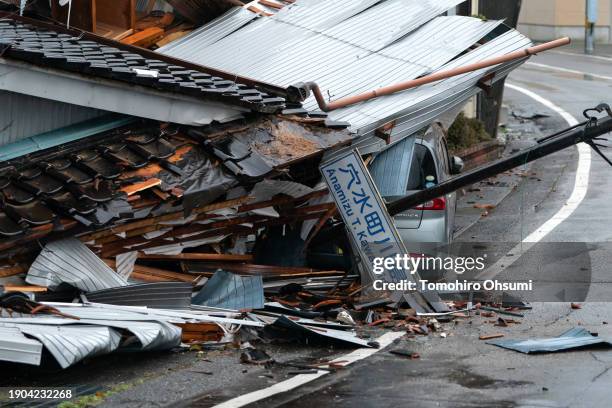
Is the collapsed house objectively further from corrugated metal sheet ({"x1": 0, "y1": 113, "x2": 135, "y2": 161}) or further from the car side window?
the car side window

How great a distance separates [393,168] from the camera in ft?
43.1

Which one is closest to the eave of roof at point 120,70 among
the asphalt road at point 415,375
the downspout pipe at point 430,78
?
the downspout pipe at point 430,78

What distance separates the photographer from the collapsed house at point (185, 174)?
31.7 ft

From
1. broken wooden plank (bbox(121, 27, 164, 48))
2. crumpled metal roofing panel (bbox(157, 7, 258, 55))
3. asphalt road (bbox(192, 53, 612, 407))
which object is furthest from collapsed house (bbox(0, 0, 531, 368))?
broken wooden plank (bbox(121, 27, 164, 48))

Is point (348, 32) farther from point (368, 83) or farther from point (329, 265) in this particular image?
point (329, 265)

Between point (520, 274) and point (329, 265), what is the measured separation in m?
2.51

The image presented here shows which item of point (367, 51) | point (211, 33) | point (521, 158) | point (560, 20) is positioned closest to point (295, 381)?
point (521, 158)

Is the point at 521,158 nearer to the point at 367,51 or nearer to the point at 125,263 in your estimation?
the point at 367,51

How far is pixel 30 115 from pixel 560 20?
111ft

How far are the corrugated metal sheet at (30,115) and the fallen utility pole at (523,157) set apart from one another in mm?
3691

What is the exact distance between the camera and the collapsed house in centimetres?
966

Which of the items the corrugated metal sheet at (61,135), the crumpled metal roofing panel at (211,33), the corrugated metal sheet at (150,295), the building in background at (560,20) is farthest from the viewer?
the building in background at (560,20)

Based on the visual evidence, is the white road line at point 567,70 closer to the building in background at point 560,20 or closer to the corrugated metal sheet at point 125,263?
the building in background at point 560,20

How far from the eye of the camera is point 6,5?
48.1ft
